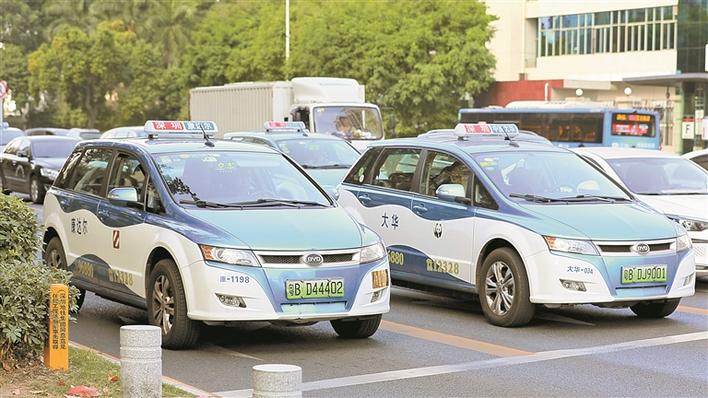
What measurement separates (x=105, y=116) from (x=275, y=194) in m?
74.8

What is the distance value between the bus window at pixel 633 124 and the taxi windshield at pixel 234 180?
95.7 ft

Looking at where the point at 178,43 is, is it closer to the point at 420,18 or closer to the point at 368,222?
the point at 420,18

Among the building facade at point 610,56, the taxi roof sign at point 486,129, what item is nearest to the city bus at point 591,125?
the building facade at point 610,56

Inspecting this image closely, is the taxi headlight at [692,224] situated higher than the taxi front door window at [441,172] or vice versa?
the taxi front door window at [441,172]

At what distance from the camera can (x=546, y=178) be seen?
12180 millimetres

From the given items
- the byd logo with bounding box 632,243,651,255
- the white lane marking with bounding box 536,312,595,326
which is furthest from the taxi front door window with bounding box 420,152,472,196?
the byd logo with bounding box 632,243,651,255

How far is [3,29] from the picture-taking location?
99625mm

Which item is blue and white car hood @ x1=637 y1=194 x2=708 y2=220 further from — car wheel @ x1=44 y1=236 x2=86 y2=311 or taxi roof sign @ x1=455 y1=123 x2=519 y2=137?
car wheel @ x1=44 y1=236 x2=86 y2=311

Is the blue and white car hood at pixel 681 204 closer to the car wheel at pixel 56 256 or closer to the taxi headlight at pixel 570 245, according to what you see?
the taxi headlight at pixel 570 245

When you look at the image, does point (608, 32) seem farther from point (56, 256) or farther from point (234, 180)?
point (234, 180)

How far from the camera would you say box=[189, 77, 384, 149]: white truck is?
1273 inches

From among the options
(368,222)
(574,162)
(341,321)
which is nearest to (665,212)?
(574,162)

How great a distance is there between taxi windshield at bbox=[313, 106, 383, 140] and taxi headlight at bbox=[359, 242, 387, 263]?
21944 millimetres

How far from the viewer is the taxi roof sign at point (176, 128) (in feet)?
39.8
